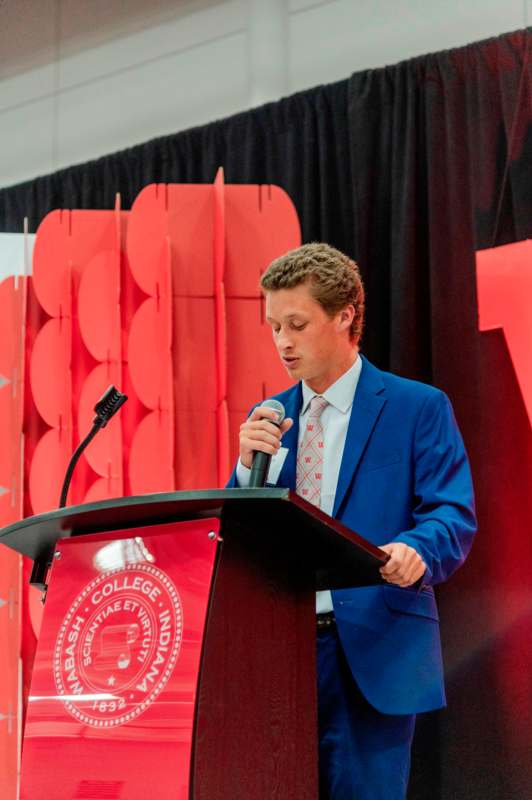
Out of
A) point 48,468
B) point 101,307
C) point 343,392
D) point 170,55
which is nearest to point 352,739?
point 343,392

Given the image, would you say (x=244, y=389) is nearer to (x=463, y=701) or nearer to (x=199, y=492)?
(x=463, y=701)

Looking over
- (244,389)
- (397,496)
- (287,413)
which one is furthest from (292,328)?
(244,389)

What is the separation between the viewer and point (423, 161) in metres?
3.87

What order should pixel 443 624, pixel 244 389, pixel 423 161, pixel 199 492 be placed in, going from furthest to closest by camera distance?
pixel 423 161 < pixel 443 624 < pixel 244 389 < pixel 199 492

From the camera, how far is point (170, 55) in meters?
4.98

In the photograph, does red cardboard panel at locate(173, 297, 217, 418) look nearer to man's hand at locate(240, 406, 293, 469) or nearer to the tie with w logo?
A: the tie with w logo

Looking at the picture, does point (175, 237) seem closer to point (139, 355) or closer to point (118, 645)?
point (139, 355)

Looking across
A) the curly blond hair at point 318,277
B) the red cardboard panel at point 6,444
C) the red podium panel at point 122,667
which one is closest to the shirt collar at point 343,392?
the curly blond hair at point 318,277

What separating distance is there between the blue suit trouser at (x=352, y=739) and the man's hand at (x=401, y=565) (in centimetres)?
27

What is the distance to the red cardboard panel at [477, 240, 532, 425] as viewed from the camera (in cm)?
349

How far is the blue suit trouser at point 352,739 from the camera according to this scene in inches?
68.0

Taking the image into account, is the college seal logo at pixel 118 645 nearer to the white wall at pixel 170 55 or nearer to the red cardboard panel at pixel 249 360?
the red cardboard panel at pixel 249 360

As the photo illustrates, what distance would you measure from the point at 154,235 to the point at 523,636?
169 cm

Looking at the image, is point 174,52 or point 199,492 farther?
point 174,52
